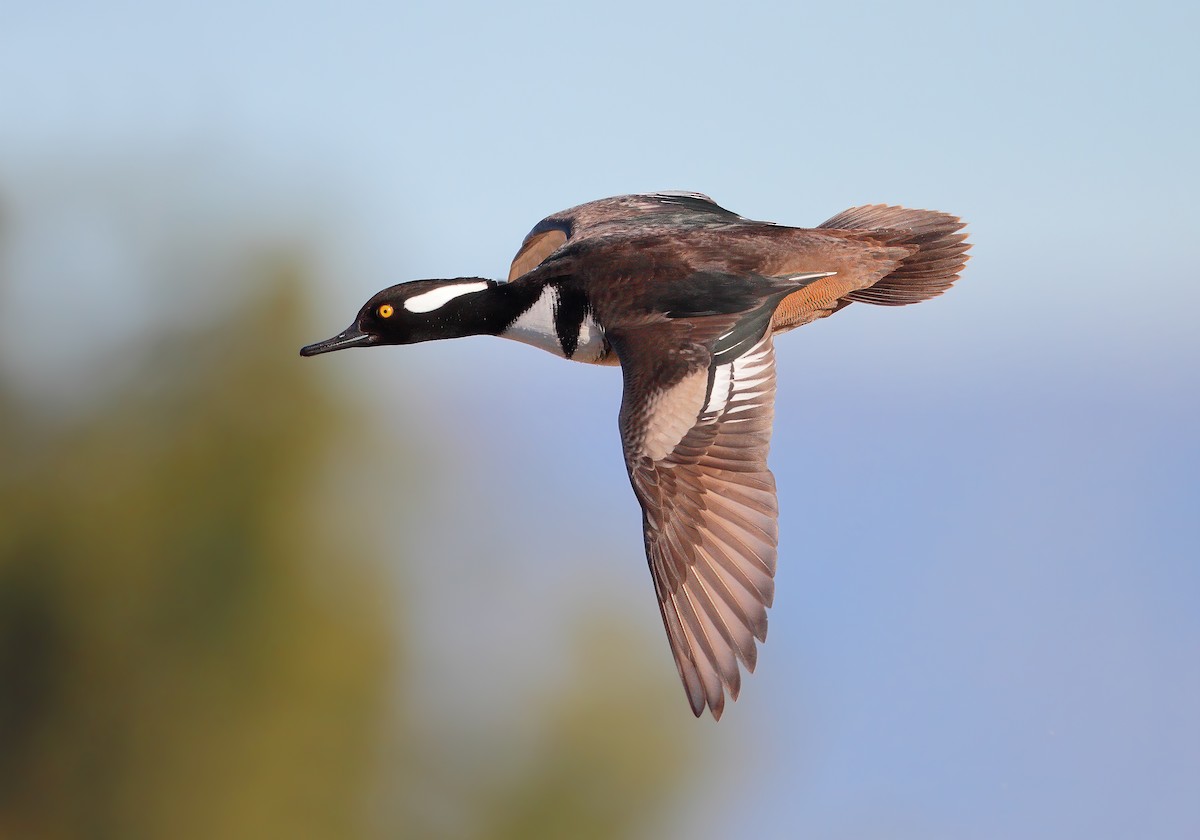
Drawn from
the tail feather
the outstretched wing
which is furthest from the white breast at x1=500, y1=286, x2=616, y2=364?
the tail feather

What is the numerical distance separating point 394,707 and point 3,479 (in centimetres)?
396

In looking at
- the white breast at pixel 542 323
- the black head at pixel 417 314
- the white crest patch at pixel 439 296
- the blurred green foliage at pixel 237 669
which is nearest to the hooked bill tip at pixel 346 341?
the black head at pixel 417 314

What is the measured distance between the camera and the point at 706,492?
374cm

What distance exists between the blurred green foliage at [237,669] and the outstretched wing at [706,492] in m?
7.19

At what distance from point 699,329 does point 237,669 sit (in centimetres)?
743

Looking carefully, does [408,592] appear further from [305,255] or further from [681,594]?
[681,594]

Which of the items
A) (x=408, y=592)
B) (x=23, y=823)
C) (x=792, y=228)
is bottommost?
(x=23, y=823)

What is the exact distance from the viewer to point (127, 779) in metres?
10.4

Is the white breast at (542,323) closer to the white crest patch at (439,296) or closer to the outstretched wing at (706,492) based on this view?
the white crest patch at (439,296)

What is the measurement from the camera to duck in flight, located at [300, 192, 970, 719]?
361 cm

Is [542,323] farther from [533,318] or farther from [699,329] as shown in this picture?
[699,329]

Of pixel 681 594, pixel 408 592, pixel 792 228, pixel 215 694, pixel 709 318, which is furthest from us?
pixel 408 592

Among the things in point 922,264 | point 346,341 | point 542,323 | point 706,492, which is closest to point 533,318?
point 542,323

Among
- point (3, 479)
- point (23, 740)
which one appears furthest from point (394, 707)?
point (3, 479)
